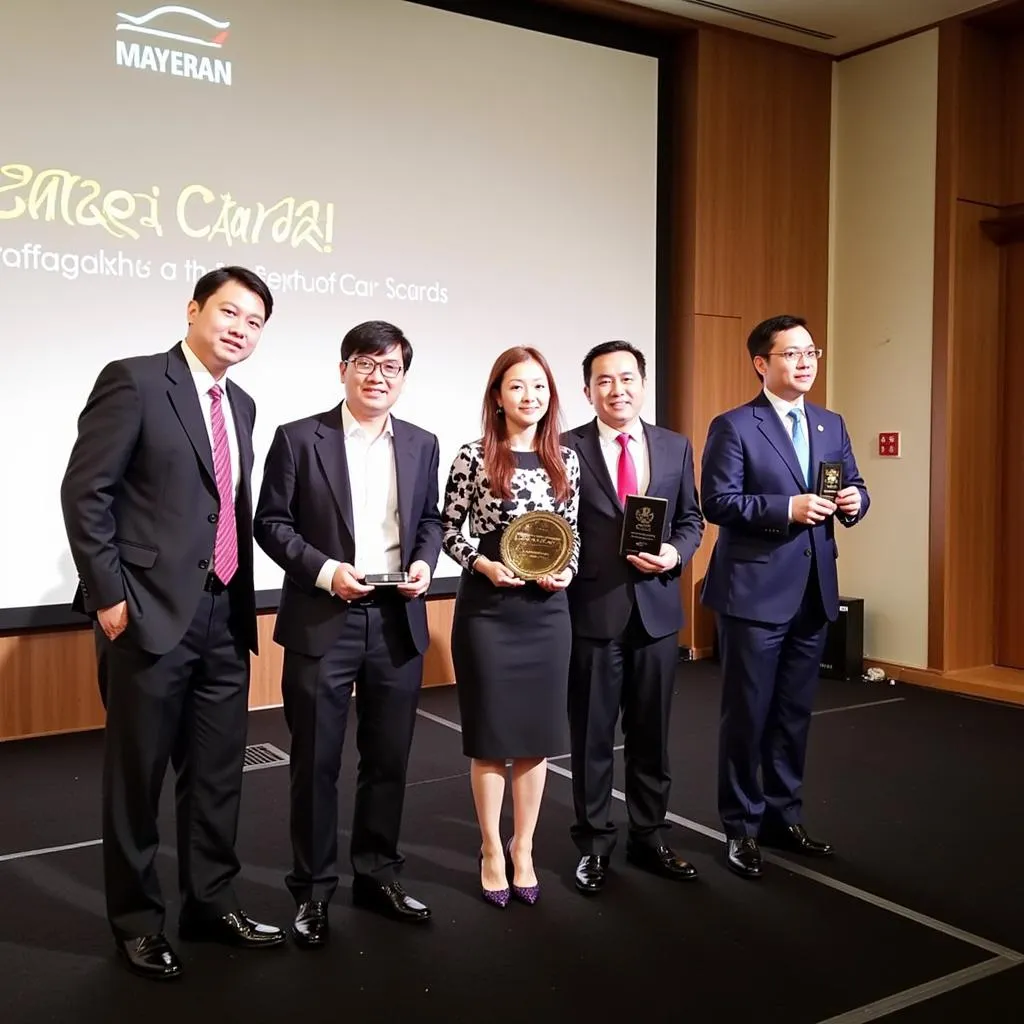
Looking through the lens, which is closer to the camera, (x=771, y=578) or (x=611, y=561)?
(x=611, y=561)

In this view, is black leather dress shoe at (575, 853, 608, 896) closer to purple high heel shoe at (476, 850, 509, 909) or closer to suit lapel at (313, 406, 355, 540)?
purple high heel shoe at (476, 850, 509, 909)

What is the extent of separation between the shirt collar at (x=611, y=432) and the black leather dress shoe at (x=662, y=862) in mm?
1166

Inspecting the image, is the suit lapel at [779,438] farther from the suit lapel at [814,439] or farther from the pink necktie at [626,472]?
the pink necktie at [626,472]

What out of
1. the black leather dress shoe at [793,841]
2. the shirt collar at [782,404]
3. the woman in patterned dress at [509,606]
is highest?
the shirt collar at [782,404]

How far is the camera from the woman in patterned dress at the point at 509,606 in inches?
109

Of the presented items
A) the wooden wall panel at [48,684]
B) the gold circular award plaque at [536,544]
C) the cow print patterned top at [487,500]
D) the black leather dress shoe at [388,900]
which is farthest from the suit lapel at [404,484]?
the wooden wall panel at [48,684]

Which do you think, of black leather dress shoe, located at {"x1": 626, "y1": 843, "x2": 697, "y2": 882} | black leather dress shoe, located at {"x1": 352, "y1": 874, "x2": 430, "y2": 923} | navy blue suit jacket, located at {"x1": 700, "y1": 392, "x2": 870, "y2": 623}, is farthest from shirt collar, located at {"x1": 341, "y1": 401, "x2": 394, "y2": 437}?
black leather dress shoe, located at {"x1": 626, "y1": 843, "x2": 697, "y2": 882}

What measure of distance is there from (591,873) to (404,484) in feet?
3.91

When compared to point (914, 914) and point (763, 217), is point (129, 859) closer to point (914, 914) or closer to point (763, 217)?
point (914, 914)

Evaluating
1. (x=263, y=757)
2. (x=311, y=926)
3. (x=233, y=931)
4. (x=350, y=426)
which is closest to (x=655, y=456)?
(x=350, y=426)

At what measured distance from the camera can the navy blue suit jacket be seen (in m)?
3.13

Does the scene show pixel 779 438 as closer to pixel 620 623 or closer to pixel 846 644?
pixel 620 623

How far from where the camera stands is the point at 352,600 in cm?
262

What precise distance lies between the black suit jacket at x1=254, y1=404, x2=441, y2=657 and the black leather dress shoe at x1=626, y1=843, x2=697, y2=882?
953 millimetres
